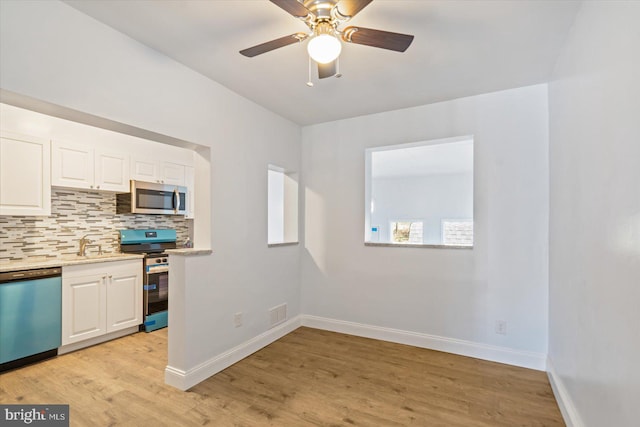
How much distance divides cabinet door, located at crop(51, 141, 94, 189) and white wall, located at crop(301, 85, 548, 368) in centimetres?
248

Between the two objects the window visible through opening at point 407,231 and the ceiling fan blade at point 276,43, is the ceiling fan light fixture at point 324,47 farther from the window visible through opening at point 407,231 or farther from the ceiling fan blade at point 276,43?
the window visible through opening at point 407,231

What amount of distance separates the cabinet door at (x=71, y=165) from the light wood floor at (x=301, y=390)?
1783mm

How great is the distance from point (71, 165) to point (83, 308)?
1.54 m

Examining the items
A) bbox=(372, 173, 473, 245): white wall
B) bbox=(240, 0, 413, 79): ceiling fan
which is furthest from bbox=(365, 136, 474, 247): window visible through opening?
bbox=(240, 0, 413, 79): ceiling fan

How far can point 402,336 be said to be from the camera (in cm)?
327

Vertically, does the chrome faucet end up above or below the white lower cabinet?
above

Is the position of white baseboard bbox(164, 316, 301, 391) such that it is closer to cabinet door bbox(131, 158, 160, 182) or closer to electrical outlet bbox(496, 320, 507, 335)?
electrical outlet bbox(496, 320, 507, 335)

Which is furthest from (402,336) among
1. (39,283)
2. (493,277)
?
(39,283)

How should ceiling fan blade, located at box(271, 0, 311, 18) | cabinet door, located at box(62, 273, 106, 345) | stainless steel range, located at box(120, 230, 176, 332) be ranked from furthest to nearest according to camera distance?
stainless steel range, located at box(120, 230, 176, 332) → cabinet door, located at box(62, 273, 106, 345) → ceiling fan blade, located at box(271, 0, 311, 18)

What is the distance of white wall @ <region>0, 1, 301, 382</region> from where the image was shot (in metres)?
1.64

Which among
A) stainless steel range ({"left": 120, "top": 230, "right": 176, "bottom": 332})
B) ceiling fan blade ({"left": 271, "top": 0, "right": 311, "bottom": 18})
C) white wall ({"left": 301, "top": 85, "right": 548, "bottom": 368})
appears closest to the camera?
ceiling fan blade ({"left": 271, "top": 0, "right": 311, "bottom": 18})

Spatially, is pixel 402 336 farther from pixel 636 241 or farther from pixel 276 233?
pixel 636 241

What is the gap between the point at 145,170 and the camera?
400 cm

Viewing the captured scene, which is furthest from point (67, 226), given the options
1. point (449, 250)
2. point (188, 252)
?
point (449, 250)
